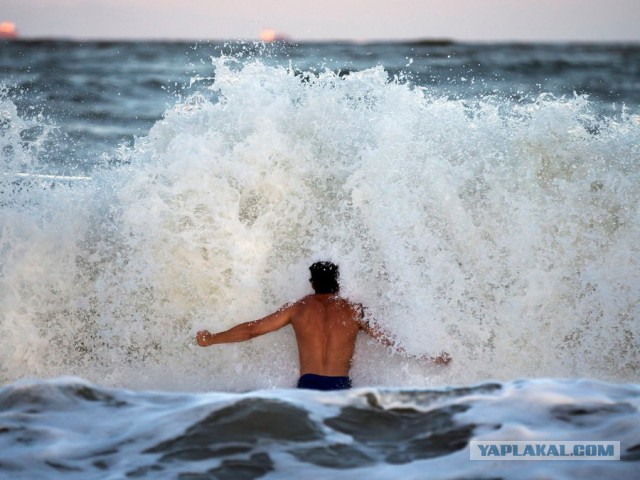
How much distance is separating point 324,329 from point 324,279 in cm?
29

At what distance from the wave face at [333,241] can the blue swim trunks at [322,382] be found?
2.33 feet

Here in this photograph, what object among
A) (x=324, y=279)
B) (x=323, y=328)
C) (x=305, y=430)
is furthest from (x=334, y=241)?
(x=305, y=430)

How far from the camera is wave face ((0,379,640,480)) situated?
306 cm

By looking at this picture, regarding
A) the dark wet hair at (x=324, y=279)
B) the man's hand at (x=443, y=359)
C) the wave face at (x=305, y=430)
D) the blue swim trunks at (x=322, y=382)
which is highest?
the dark wet hair at (x=324, y=279)

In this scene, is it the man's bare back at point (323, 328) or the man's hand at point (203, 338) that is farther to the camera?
the man's hand at point (203, 338)

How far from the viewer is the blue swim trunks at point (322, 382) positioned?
15.6 feet

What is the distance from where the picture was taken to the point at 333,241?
20.4ft

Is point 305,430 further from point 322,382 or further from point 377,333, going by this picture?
point 377,333

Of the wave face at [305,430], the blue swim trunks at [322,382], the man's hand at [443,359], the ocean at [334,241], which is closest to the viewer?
the wave face at [305,430]

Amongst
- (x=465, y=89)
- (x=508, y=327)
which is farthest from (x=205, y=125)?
(x=465, y=89)

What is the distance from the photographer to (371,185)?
6277mm

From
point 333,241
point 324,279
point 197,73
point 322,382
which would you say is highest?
point 197,73

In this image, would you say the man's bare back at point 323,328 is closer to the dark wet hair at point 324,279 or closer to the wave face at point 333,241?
the dark wet hair at point 324,279

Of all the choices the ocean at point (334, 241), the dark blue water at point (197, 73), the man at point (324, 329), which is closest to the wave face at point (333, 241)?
the ocean at point (334, 241)
